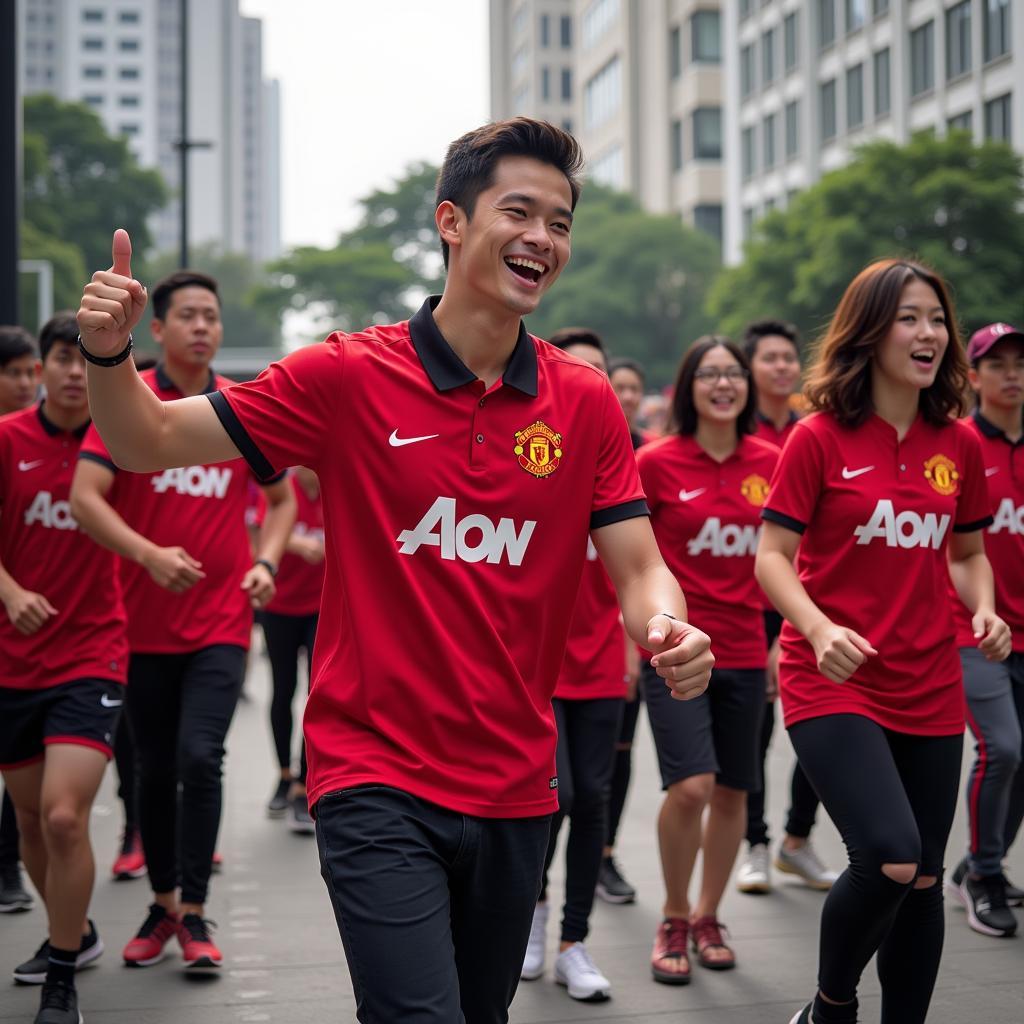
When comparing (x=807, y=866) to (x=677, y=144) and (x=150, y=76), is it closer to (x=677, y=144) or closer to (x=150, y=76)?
(x=677, y=144)

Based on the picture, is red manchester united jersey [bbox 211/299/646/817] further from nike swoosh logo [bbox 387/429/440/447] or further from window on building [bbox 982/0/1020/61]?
window on building [bbox 982/0/1020/61]

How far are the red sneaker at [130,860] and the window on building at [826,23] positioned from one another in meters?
48.0

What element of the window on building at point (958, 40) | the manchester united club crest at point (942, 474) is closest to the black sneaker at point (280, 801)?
the manchester united club crest at point (942, 474)

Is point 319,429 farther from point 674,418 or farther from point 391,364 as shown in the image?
point 674,418

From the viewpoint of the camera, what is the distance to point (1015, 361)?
20.8 feet

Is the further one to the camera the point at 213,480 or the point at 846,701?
the point at 213,480

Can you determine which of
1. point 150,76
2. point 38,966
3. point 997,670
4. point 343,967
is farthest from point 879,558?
point 150,76

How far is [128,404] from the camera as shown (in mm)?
2938

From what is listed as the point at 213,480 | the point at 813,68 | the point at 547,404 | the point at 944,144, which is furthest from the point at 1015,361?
the point at 813,68

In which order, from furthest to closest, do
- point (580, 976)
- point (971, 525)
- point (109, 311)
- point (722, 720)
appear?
point (722, 720)
point (580, 976)
point (971, 525)
point (109, 311)

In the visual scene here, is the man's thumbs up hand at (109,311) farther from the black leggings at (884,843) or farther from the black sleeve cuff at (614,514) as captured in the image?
the black leggings at (884,843)

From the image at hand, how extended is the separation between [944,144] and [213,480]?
1172 inches

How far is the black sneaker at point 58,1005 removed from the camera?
483 cm

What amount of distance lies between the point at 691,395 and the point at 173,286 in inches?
81.7
